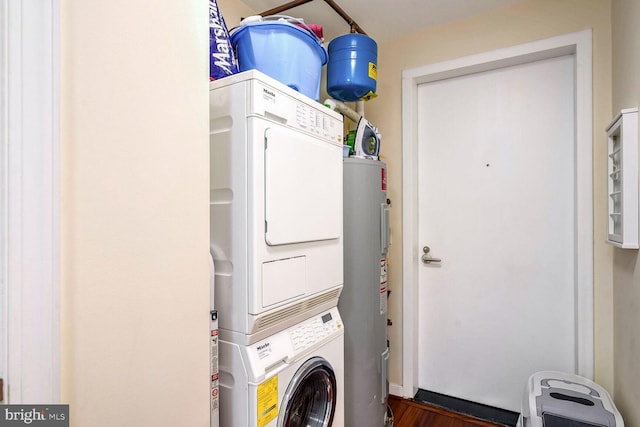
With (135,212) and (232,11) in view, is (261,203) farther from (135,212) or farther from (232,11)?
(232,11)

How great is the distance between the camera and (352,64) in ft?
6.26

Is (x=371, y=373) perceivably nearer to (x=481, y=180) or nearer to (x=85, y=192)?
(x=481, y=180)

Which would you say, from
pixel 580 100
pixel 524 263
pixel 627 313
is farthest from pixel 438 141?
pixel 627 313

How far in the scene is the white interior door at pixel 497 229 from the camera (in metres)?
2.11

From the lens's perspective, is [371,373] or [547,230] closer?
[371,373]

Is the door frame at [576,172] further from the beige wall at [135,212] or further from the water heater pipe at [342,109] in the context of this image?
the beige wall at [135,212]

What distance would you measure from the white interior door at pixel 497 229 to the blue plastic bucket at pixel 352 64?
2.55 feet

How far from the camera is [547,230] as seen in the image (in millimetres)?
2146

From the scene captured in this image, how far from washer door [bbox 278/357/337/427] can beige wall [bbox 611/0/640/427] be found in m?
1.28

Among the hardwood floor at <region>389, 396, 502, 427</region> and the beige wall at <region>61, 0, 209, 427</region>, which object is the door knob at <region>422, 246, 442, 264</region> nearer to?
the hardwood floor at <region>389, 396, 502, 427</region>

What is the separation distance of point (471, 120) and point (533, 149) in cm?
44

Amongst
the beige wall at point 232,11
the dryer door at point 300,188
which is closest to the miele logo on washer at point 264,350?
→ the dryer door at point 300,188

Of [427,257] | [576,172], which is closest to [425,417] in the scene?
[427,257]

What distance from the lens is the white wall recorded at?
1.44 m
